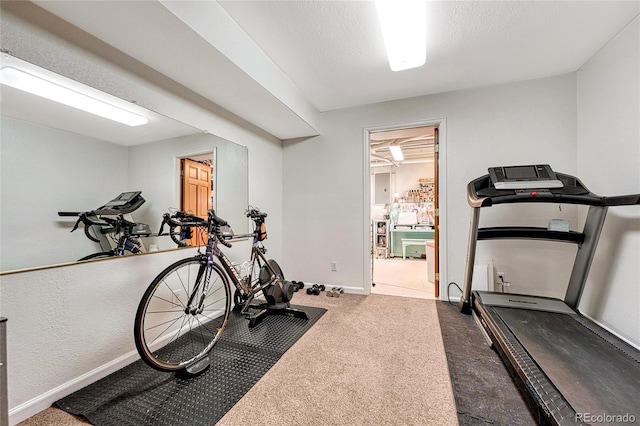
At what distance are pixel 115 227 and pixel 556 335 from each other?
3.18 meters

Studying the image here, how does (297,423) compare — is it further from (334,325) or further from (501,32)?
(501,32)

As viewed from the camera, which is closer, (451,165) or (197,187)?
(197,187)

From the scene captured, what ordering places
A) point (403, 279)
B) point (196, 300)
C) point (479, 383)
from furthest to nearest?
point (403, 279)
point (196, 300)
point (479, 383)

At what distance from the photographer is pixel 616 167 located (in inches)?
81.7

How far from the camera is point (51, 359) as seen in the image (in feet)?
4.55

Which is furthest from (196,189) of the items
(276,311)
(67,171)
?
(276,311)

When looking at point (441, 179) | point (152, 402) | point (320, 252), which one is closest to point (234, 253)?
point (320, 252)

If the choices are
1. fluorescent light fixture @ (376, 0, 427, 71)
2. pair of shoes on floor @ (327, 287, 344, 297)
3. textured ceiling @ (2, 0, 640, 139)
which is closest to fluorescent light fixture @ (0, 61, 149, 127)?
textured ceiling @ (2, 0, 640, 139)

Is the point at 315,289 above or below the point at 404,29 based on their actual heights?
below

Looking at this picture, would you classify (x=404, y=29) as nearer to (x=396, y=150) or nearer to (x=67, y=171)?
(x=67, y=171)

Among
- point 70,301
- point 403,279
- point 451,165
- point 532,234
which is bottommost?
point 403,279

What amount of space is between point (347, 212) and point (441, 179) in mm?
1243

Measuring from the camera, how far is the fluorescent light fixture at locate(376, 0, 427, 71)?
1.53 m

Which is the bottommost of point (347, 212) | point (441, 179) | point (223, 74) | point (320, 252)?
point (320, 252)
